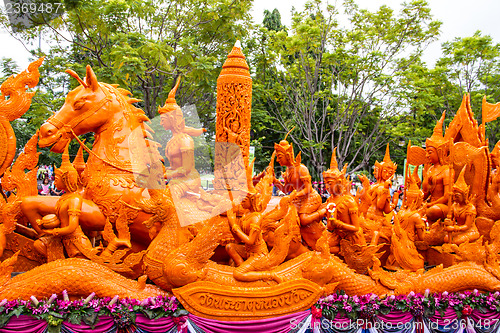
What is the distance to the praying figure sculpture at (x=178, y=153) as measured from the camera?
10.4 ft

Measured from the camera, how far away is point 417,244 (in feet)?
Result: 13.2

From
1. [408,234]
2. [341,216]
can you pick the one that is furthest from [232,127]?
[408,234]

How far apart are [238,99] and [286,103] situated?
24.2 feet

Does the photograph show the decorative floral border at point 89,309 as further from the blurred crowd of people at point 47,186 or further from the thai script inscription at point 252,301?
the blurred crowd of people at point 47,186

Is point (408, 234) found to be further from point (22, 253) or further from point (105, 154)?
point (22, 253)

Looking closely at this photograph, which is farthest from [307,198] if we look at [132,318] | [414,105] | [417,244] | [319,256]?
[414,105]

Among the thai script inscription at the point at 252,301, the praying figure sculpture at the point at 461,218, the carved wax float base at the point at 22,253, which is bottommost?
the thai script inscription at the point at 252,301

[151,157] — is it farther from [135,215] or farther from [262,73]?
[262,73]

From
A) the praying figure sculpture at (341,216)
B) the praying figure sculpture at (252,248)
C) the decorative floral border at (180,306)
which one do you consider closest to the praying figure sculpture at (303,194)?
the praying figure sculpture at (341,216)

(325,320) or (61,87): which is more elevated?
(61,87)

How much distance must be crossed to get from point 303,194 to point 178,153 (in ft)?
3.94

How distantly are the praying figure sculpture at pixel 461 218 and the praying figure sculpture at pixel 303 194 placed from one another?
4.43 feet

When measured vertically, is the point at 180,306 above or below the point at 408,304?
above

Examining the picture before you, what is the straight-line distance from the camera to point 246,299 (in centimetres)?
280
